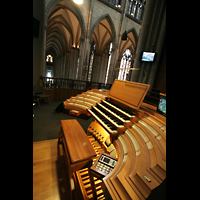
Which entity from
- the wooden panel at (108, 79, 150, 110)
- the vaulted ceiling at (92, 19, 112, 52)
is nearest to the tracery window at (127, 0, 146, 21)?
the vaulted ceiling at (92, 19, 112, 52)

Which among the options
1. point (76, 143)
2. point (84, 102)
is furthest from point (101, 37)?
point (76, 143)

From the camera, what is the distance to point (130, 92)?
10.7 ft

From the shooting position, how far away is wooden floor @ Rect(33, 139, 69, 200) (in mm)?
1755

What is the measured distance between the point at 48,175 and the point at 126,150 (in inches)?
62.8

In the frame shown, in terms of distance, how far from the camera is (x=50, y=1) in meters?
6.20

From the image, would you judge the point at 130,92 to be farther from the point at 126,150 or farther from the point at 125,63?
the point at 125,63

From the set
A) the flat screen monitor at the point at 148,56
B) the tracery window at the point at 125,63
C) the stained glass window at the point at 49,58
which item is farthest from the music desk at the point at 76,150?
the stained glass window at the point at 49,58

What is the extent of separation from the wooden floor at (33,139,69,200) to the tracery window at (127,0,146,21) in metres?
13.6

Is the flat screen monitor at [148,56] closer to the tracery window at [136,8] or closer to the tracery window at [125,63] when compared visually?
the tracery window at [136,8]

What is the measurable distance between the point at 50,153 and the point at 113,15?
1112 cm

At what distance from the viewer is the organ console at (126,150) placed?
136 cm

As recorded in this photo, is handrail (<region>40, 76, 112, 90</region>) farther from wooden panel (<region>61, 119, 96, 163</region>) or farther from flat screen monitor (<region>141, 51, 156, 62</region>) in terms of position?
wooden panel (<region>61, 119, 96, 163</region>)
